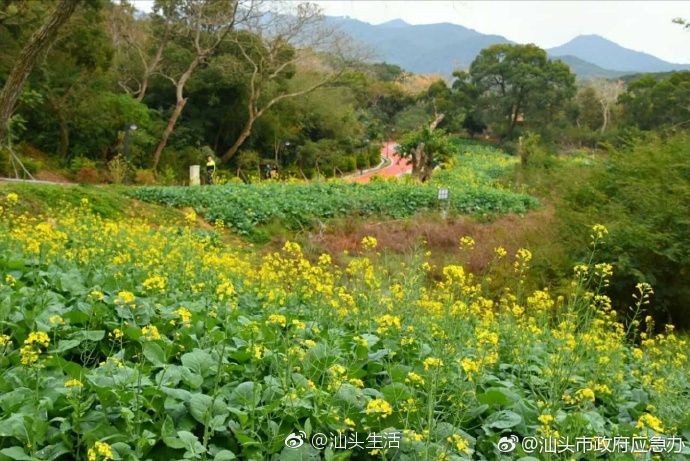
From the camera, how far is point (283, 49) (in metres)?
24.0

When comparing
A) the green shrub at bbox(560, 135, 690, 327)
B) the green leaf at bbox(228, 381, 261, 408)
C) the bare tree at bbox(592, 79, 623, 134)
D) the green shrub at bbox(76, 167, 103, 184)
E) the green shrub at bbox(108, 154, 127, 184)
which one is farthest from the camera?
the bare tree at bbox(592, 79, 623, 134)

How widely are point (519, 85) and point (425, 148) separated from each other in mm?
24292

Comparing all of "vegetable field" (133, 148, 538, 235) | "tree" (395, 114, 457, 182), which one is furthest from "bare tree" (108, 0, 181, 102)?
"tree" (395, 114, 457, 182)

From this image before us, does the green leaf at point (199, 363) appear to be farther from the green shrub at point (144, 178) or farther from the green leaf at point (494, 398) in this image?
the green shrub at point (144, 178)

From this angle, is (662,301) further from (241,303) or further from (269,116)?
(269,116)

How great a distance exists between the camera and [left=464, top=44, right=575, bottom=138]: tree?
4300cm

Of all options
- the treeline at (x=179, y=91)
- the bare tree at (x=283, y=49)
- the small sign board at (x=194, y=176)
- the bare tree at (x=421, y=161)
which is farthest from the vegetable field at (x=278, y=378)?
the bare tree at (x=283, y=49)

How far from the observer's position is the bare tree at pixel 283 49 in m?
22.9

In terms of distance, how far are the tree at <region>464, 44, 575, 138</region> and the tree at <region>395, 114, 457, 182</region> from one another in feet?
76.9

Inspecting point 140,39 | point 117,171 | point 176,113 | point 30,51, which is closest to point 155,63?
point 176,113

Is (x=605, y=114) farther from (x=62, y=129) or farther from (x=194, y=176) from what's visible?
(x=62, y=129)

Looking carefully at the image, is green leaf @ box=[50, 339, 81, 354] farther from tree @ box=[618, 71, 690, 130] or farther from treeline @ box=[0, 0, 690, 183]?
tree @ box=[618, 71, 690, 130]

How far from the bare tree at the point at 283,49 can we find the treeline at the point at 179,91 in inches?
2.1

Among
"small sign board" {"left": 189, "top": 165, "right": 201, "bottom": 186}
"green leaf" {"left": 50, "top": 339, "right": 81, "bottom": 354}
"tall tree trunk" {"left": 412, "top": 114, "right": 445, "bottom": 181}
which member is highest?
"green leaf" {"left": 50, "top": 339, "right": 81, "bottom": 354}
